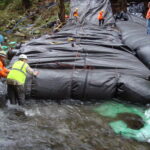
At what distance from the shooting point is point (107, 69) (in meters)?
5.93

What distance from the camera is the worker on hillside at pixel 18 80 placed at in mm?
5102

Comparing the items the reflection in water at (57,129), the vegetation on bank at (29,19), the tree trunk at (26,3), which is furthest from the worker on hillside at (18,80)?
the tree trunk at (26,3)

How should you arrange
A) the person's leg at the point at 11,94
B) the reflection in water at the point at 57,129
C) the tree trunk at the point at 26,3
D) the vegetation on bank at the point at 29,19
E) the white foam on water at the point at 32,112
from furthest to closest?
the tree trunk at the point at 26,3
the vegetation on bank at the point at 29,19
the person's leg at the point at 11,94
the white foam on water at the point at 32,112
the reflection in water at the point at 57,129

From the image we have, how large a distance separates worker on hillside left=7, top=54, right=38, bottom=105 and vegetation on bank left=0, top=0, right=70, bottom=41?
23.0 ft

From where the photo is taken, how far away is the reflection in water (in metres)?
4.02

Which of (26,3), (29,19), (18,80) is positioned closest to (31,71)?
(18,80)

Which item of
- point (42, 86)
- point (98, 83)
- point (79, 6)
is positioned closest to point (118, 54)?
point (98, 83)

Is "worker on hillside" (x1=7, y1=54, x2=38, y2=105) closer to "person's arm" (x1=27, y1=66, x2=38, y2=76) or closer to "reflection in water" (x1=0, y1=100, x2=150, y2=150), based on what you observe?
"person's arm" (x1=27, y1=66, x2=38, y2=76)

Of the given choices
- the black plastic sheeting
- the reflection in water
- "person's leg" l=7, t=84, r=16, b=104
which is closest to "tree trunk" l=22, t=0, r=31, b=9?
the black plastic sheeting

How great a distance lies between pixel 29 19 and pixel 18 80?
1098 centimetres

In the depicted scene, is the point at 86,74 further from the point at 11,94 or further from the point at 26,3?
the point at 26,3

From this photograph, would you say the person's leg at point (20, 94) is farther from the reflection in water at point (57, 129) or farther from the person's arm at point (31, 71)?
the person's arm at point (31, 71)

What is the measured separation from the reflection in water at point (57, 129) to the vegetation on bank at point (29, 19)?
24.3 ft

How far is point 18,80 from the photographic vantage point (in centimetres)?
510
